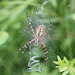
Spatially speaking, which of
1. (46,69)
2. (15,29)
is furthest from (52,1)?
(46,69)

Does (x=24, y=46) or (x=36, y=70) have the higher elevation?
(x=24, y=46)

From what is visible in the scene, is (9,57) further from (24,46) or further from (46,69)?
(46,69)

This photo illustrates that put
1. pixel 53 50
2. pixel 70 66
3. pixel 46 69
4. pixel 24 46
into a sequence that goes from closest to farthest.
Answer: pixel 70 66
pixel 53 50
pixel 46 69
pixel 24 46

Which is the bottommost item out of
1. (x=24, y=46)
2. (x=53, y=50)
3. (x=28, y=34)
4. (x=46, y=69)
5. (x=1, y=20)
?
(x=46, y=69)

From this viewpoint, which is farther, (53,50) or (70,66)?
(53,50)

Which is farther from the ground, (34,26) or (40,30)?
(34,26)

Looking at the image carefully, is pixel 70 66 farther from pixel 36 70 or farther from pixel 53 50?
pixel 36 70

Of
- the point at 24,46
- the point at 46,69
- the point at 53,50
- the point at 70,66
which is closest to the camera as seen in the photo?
the point at 70,66
